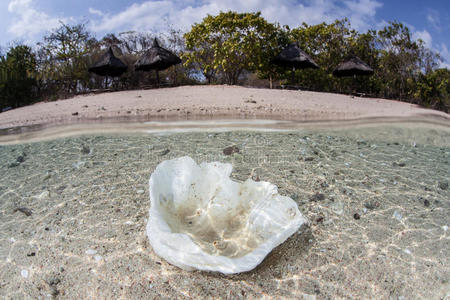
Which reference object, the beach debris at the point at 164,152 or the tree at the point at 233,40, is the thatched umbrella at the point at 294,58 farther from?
the beach debris at the point at 164,152

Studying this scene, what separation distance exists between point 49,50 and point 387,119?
17156 millimetres

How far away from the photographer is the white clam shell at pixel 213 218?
5.01ft

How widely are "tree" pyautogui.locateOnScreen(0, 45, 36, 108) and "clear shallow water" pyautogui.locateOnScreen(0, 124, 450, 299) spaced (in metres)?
10.8

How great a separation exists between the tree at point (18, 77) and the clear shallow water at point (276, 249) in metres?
10.8

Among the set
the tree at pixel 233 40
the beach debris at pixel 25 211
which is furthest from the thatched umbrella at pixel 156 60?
the beach debris at pixel 25 211

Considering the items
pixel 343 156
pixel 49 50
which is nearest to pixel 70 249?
pixel 343 156

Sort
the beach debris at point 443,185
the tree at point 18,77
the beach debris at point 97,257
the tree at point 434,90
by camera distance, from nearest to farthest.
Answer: the beach debris at point 97,257 → the beach debris at point 443,185 → the tree at point 18,77 → the tree at point 434,90

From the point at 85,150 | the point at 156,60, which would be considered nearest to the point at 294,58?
the point at 156,60

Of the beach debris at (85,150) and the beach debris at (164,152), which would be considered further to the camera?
the beach debris at (85,150)

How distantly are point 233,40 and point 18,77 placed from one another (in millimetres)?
10290

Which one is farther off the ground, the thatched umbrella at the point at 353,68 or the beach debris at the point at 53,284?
the thatched umbrella at the point at 353,68

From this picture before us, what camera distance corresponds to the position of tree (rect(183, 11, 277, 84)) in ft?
43.8

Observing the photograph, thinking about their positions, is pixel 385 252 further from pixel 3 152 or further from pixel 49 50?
pixel 49 50

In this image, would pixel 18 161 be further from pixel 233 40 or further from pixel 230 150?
pixel 233 40
